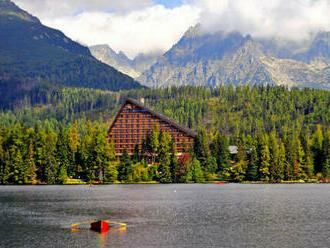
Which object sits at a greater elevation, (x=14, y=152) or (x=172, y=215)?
(x=14, y=152)

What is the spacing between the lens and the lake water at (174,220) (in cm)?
7156

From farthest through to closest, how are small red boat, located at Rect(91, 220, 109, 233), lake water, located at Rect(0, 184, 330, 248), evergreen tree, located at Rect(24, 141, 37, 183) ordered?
evergreen tree, located at Rect(24, 141, 37, 183)
small red boat, located at Rect(91, 220, 109, 233)
lake water, located at Rect(0, 184, 330, 248)

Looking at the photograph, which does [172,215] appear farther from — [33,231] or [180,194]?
[180,194]

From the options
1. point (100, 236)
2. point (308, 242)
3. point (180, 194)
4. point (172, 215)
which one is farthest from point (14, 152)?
point (308, 242)

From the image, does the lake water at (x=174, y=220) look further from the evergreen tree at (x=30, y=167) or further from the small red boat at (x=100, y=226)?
the evergreen tree at (x=30, y=167)

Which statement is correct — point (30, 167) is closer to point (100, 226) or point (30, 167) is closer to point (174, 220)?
point (174, 220)

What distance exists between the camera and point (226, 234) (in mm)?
76125

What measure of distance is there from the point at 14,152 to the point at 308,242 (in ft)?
481

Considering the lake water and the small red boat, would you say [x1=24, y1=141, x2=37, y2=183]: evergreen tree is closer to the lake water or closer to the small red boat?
the lake water

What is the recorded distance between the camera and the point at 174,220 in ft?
302

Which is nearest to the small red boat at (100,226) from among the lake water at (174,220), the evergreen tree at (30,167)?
the lake water at (174,220)

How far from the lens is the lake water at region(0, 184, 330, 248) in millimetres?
71562

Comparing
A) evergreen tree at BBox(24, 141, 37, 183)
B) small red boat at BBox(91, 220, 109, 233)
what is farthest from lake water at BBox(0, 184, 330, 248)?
evergreen tree at BBox(24, 141, 37, 183)

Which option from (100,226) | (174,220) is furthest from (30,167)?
(100,226)
